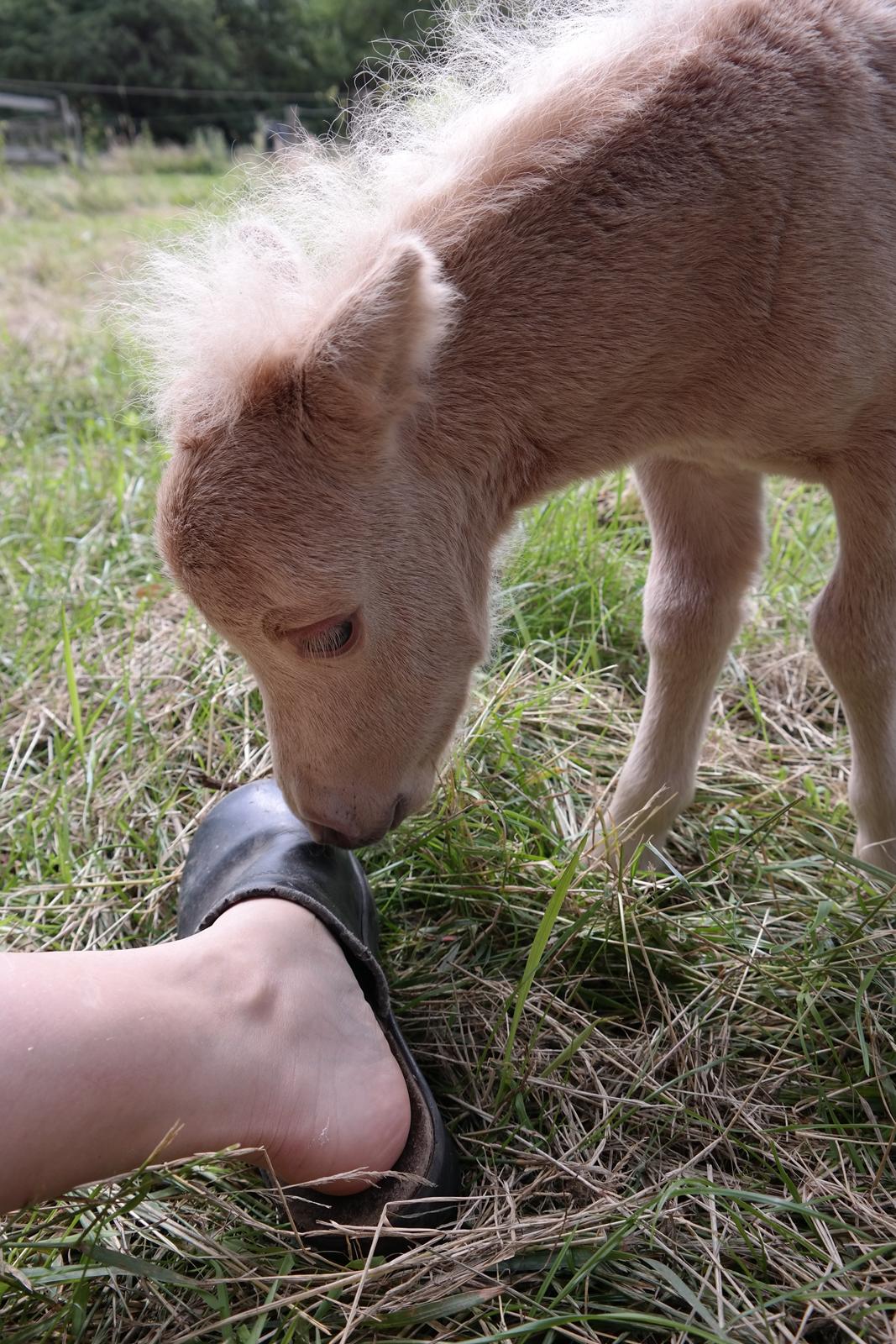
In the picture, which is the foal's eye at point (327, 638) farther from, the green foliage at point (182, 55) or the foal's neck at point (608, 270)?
the green foliage at point (182, 55)

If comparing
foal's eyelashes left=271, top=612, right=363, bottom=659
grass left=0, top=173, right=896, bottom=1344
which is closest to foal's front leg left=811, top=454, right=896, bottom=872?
grass left=0, top=173, right=896, bottom=1344

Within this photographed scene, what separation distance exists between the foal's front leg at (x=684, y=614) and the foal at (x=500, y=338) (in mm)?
459

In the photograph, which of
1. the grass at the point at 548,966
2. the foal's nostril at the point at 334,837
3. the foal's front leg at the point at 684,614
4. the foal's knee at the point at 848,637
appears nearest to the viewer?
the grass at the point at 548,966

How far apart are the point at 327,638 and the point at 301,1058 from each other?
77 centimetres

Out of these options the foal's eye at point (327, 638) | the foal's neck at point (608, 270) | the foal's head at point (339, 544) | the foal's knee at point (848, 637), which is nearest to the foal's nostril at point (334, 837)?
the foal's head at point (339, 544)

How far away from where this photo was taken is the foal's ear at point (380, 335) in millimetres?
1724

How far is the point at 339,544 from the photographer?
74.6 inches

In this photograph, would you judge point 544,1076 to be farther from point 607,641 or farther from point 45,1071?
point 607,641

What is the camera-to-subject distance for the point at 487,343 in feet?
6.74

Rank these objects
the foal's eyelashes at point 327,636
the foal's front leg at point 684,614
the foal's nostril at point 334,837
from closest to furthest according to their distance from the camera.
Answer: the foal's eyelashes at point 327,636
the foal's nostril at point 334,837
the foal's front leg at point 684,614

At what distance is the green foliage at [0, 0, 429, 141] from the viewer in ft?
48.0

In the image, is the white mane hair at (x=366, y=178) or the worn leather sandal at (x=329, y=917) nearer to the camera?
the worn leather sandal at (x=329, y=917)

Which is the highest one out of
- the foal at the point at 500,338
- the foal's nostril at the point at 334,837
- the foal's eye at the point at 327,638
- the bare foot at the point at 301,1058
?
the foal at the point at 500,338

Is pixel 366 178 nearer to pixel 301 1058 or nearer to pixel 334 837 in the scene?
pixel 334 837
